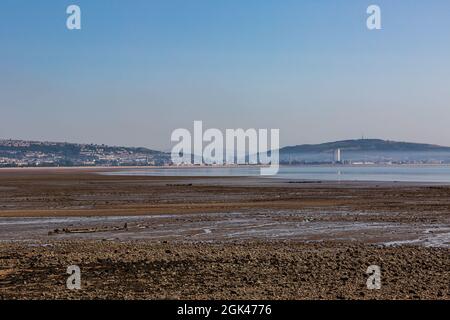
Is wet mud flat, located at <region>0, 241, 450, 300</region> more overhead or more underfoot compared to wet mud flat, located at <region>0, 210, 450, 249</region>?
more overhead

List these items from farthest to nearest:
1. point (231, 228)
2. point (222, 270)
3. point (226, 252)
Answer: point (231, 228) < point (226, 252) < point (222, 270)

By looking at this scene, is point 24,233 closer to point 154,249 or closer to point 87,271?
point 154,249

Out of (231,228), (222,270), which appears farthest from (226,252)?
(231,228)

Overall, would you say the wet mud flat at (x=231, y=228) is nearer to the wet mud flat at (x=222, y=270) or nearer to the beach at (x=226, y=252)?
the beach at (x=226, y=252)

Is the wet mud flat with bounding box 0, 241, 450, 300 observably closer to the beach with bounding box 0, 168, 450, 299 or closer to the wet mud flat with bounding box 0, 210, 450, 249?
the beach with bounding box 0, 168, 450, 299

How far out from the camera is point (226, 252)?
17.7m

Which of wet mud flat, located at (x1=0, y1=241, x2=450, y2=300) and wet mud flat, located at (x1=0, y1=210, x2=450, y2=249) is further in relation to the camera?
wet mud flat, located at (x1=0, y1=210, x2=450, y2=249)

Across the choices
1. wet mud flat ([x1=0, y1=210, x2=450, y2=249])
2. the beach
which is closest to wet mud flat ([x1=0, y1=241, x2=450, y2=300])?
the beach

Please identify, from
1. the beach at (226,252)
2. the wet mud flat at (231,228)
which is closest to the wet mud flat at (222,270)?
the beach at (226,252)

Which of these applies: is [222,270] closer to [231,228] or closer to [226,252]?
[226,252]

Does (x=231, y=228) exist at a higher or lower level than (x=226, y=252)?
lower

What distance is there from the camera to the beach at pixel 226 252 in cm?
1284

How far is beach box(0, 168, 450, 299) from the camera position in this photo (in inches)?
505

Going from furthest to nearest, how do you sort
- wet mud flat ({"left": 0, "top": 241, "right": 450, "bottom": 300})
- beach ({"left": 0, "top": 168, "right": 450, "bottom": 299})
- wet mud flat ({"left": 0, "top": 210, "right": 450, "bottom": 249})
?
wet mud flat ({"left": 0, "top": 210, "right": 450, "bottom": 249}) < beach ({"left": 0, "top": 168, "right": 450, "bottom": 299}) < wet mud flat ({"left": 0, "top": 241, "right": 450, "bottom": 300})
